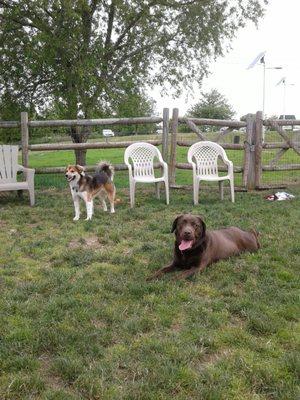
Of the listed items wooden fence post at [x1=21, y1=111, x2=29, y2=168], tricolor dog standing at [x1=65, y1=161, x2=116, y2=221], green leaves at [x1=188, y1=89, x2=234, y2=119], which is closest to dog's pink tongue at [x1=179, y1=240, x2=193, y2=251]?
tricolor dog standing at [x1=65, y1=161, x2=116, y2=221]

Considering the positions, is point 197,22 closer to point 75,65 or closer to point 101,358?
point 75,65

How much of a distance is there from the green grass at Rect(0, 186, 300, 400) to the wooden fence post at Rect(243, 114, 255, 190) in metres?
3.82

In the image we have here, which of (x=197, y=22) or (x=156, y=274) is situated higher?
(x=197, y=22)

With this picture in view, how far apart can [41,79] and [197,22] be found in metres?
4.43

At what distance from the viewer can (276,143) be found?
9930 millimetres

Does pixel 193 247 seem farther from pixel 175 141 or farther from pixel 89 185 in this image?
pixel 175 141

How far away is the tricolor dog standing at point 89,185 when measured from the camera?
22.8 feet

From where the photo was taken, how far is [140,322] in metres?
3.18

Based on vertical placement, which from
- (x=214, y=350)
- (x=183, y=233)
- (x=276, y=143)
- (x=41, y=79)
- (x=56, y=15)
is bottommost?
(x=214, y=350)

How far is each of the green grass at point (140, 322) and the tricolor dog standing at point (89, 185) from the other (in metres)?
1.16

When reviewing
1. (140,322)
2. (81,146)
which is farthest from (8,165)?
(140,322)

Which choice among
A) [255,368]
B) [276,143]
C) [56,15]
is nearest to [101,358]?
[255,368]

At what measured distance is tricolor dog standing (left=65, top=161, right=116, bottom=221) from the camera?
6941 mm

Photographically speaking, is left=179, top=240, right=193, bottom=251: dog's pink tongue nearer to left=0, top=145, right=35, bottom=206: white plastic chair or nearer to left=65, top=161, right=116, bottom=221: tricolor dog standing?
left=65, top=161, right=116, bottom=221: tricolor dog standing
